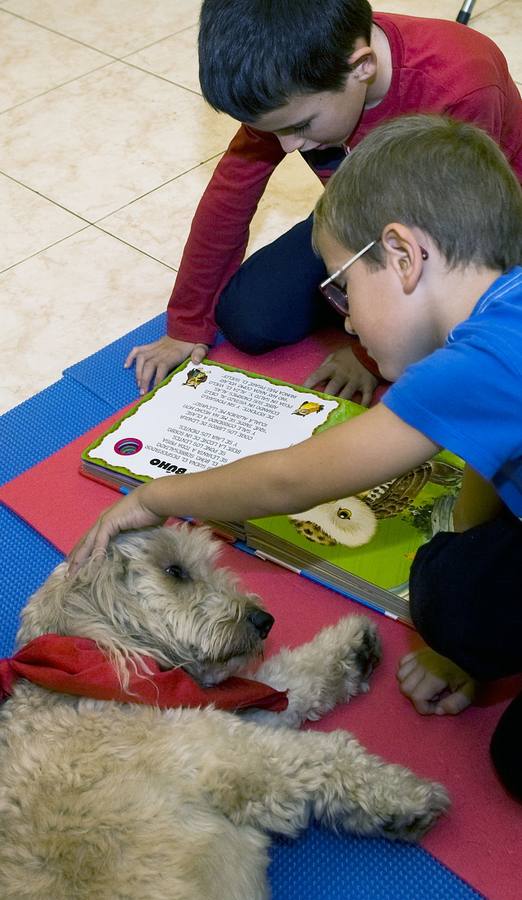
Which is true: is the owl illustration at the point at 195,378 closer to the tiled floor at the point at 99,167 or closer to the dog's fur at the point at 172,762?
the tiled floor at the point at 99,167

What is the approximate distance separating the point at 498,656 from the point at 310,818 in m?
0.33

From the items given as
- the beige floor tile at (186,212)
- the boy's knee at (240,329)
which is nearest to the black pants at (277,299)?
the boy's knee at (240,329)

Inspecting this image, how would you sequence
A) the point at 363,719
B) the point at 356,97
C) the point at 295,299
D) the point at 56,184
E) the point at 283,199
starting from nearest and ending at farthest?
the point at 363,719
the point at 356,97
the point at 295,299
the point at 283,199
the point at 56,184

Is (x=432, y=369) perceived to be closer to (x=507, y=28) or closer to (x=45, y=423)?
(x=45, y=423)

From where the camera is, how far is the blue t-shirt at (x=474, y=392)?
919mm

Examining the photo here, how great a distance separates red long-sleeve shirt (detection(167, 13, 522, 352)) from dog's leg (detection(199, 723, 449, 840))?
0.98 m

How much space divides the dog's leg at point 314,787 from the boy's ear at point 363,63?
38.3 inches

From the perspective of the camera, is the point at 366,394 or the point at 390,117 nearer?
the point at 390,117

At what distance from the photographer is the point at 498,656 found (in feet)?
3.97

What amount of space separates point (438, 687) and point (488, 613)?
17cm

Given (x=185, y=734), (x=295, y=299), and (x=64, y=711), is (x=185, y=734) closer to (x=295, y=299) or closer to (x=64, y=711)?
(x=64, y=711)

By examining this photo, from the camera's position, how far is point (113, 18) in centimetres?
333

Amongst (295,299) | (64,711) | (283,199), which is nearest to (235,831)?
(64,711)

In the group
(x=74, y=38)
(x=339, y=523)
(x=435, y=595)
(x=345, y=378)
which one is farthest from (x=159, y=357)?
(x=74, y=38)
